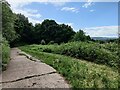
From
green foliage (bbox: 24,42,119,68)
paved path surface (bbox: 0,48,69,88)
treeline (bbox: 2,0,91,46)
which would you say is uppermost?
treeline (bbox: 2,0,91,46)

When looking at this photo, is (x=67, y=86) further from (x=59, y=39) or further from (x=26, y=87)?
(x=59, y=39)

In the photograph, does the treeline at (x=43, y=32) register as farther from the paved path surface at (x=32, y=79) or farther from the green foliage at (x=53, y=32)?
the paved path surface at (x=32, y=79)

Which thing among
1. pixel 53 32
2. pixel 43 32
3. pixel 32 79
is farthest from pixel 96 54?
pixel 43 32

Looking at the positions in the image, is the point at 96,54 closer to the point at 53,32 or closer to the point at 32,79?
the point at 32,79

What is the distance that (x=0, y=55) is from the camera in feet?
33.0

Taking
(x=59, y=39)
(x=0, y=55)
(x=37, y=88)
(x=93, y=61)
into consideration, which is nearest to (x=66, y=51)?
(x=93, y=61)

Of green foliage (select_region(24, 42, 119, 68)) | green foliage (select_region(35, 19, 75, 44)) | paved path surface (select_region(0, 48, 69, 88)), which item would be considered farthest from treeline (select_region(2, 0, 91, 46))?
paved path surface (select_region(0, 48, 69, 88))

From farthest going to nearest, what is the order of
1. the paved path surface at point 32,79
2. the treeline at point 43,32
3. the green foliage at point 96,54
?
the treeline at point 43,32
the green foliage at point 96,54
the paved path surface at point 32,79

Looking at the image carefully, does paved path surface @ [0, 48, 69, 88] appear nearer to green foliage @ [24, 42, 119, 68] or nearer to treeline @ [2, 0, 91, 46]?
green foliage @ [24, 42, 119, 68]

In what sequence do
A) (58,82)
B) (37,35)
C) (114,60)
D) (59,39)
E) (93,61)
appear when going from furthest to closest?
1. (37,35)
2. (59,39)
3. (93,61)
4. (114,60)
5. (58,82)

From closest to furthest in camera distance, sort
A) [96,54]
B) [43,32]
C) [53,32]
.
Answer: [96,54]
[53,32]
[43,32]

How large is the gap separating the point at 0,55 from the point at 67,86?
3920mm

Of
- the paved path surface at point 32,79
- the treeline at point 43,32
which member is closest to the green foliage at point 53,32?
the treeline at point 43,32

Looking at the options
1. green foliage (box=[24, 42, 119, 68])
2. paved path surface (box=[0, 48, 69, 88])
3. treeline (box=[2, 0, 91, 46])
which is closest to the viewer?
paved path surface (box=[0, 48, 69, 88])
